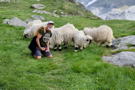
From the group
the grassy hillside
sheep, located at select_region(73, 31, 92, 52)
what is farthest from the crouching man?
sheep, located at select_region(73, 31, 92, 52)

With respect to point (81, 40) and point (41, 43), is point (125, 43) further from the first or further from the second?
point (41, 43)

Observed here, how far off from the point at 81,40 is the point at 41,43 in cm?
225

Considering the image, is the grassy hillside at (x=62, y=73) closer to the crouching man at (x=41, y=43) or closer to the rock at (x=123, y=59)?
the crouching man at (x=41, y=43)

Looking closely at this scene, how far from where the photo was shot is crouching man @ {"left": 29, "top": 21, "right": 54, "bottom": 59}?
13.9 meters

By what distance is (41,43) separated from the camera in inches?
576

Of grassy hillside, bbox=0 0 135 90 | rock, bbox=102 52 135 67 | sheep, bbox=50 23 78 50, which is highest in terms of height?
sheep, bbox=50 23 78 50

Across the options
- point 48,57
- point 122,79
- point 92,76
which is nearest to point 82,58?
point 48,57

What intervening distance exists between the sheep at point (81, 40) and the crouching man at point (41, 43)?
5.20 feet

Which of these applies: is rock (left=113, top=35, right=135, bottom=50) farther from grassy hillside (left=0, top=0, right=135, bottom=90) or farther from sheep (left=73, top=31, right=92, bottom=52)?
sheep (left=73, top=31, right=92, bottom=52)

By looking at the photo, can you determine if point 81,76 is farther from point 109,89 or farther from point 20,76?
point 20,76

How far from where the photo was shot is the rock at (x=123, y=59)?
459 inches

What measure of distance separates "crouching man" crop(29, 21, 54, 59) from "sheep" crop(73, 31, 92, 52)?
159 cm

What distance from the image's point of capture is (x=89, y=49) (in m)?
15.1

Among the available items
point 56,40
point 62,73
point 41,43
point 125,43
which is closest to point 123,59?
point 62,73
